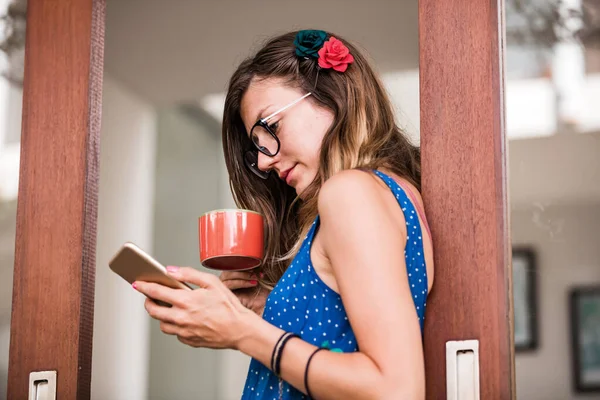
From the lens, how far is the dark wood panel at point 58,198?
175 cm

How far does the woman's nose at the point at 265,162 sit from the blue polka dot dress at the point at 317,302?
11.9 inches

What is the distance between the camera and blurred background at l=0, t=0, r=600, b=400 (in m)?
1.55

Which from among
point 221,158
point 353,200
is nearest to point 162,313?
point 353,200

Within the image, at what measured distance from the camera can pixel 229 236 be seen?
1.68 metres

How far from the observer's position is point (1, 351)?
1834 millimetres

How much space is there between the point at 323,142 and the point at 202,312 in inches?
17.6

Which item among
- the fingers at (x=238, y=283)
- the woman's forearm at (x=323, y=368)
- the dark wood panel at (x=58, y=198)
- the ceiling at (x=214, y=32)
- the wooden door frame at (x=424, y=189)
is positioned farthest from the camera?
the ceiling at (x=214, y=32)

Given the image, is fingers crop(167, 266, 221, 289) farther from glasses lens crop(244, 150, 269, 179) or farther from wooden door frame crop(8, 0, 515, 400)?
glasses lens crop(244, 150, 269, 179)

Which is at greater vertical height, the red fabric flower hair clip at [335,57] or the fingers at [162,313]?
the red fabric flower hair clip at [335,57]

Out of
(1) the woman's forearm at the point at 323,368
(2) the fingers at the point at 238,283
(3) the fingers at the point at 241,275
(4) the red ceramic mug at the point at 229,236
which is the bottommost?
(1) the woman's forearm at the point at 323,368

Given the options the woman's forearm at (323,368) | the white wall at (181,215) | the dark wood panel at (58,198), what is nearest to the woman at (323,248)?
the woman's forearm at (323,368)

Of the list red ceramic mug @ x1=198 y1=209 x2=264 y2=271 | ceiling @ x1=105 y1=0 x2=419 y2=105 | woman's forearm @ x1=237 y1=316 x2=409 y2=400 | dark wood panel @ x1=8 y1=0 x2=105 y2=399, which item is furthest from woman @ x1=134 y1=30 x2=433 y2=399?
ceiling @ x1=105 y1=0 x2=419 y2=105

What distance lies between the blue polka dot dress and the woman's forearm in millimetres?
102

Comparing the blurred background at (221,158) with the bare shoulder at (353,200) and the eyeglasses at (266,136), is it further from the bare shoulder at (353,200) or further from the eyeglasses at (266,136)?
the eyeglasses at (266,136)
